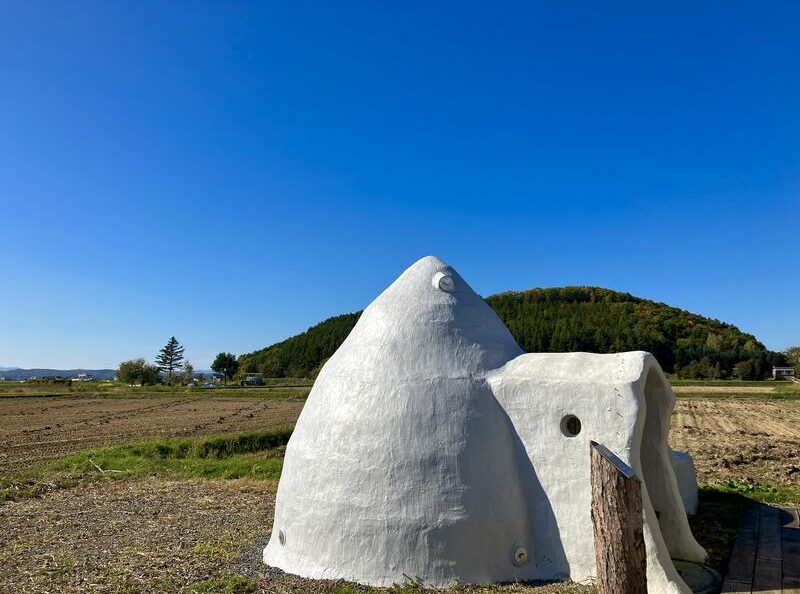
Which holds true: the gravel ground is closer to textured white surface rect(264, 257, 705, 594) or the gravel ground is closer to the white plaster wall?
textured white surface rect(264, 257, 705, 594)

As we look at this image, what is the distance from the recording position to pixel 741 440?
22.2m

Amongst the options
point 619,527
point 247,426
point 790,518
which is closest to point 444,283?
point 619,527

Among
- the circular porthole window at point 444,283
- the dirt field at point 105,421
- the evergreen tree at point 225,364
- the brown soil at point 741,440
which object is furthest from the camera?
the evergreen tree at point 225,364

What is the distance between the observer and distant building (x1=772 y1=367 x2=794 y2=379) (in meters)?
73.3

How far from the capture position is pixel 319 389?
895cm

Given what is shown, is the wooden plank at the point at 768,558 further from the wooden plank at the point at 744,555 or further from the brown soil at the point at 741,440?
the brown soil at the point at 741,440

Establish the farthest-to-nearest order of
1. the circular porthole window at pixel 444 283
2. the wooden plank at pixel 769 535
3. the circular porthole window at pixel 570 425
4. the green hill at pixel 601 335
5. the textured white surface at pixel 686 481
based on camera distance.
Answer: the green hill at pixel 601 335
the textured white surface at pixel 686 481
the circular porthole window at pixel 444 283
the wooden plank at pixel 769 535
the circular porthole window at pixel 570 425

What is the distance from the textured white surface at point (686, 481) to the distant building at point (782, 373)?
75581 mm

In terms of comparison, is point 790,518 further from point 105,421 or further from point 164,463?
point 105,421

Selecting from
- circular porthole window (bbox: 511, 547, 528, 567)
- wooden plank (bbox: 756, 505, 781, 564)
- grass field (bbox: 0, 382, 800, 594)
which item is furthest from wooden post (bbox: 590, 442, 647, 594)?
wooden plank (bbox: 756, 505, 781, 564)

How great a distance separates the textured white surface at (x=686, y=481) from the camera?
34.5 ft

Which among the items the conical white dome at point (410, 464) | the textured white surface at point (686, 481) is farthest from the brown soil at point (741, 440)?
the conical white dome at point (410, 464)

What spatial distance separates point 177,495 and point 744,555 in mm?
12372

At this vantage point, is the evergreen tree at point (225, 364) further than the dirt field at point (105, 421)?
Yes
